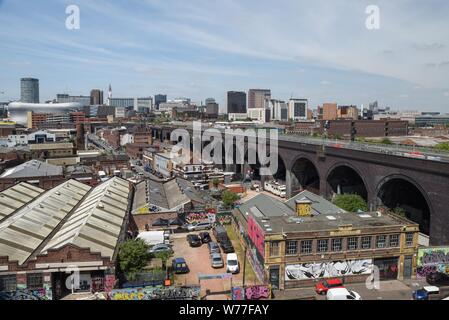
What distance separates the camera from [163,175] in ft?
191

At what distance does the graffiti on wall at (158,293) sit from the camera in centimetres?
1762

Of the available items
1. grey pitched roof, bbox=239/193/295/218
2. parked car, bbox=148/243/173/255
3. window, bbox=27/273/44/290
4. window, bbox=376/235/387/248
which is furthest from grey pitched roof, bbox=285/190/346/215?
window, bbox=27/273/44/290

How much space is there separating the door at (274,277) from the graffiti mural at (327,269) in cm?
50

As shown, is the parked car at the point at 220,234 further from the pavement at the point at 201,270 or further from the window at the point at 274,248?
the window at the point at 274,248

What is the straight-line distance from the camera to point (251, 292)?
1805 cm

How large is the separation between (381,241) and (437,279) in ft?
11.6

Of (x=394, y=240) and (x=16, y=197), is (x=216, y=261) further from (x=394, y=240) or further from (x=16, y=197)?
(x=16, y=197)

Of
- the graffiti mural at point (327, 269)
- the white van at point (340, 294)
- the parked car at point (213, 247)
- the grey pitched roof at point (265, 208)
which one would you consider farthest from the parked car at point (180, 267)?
the white van at point (340, 294)

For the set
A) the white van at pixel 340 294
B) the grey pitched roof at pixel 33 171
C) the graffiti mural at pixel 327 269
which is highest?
the grey pitched roof at pixel 33 171

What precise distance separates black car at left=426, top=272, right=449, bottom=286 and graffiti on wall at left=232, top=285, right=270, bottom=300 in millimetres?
9216

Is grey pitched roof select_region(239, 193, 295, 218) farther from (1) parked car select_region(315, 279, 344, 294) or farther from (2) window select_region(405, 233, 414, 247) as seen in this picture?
(2) window select_region(405, 233, 414, 247)

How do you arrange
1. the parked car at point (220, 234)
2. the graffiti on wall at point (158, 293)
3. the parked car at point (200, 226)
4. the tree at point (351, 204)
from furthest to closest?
the tree at point (351, 204), the parked car at point (200, 226), the parked car at point (220, 234), the graffiti on wall at point (158, 293)
